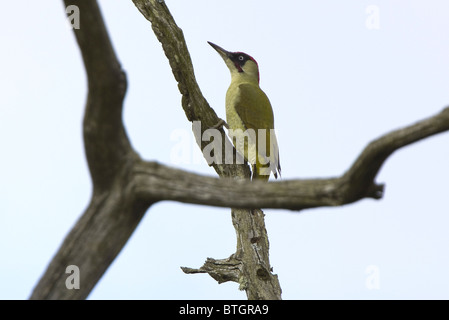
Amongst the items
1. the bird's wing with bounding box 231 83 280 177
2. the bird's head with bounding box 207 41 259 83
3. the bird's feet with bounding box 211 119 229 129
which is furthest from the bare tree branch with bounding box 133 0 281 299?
the bird's head with bounding box 207 41 259 83

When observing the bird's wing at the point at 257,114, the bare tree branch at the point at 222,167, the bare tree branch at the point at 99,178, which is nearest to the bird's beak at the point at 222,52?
the bird's wing at the point at 257,114

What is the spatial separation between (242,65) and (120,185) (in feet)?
13.5

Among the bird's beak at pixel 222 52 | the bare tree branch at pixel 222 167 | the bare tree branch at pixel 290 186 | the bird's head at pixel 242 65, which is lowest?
the bare tree branch at pixel 290 186

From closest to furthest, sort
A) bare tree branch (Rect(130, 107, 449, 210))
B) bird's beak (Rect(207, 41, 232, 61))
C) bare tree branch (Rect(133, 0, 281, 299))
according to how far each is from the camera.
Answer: bare tree branch (Rect(130, 107, 449, 210)) → bare tree branch (Rect(133, 0, 281, 299)) → bird's beak (Rect(207, 41, 232, 61))

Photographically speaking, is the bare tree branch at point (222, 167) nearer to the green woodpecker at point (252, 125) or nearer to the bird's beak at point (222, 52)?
the green woodpecker at point (252, 125)

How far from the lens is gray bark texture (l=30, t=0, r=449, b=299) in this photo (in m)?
3.11

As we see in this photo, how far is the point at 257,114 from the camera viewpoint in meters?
6.78

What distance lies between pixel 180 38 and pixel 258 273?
2.58m

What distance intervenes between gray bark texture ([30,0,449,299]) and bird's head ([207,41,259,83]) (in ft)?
13.1

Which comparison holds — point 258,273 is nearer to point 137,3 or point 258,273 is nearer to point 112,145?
point 112,145

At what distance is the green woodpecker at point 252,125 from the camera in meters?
6.43

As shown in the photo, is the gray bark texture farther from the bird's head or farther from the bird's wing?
the bird's head

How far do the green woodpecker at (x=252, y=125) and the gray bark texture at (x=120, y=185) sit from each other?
285 centimetres
